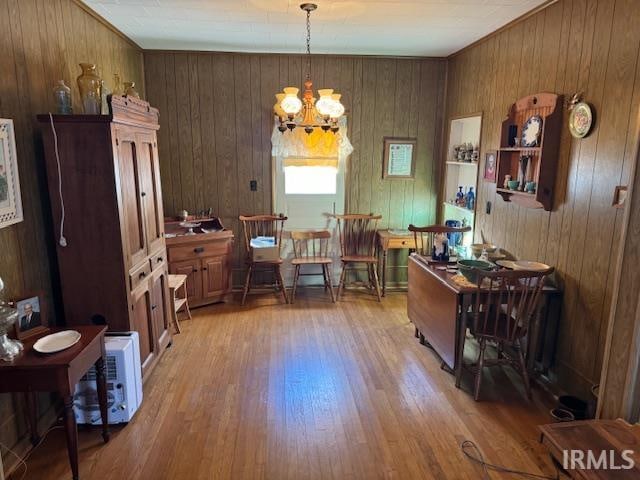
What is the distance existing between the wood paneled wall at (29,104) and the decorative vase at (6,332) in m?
0.25

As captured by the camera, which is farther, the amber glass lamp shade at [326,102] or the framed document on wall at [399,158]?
the framed document on wall at [399,158]

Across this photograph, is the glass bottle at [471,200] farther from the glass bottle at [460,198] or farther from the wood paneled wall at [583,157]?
the wood paneled wall at [583,157]

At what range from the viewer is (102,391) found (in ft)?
7.61

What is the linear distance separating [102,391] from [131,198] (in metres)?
1.13

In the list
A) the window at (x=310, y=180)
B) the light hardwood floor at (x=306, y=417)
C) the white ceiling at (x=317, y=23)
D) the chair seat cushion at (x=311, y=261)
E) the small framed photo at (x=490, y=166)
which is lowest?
the light hardwood floor at (x=306, y=417)

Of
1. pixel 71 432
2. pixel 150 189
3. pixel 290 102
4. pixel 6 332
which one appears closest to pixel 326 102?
pixel 290 102

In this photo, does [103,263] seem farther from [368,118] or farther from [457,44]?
[457,44]

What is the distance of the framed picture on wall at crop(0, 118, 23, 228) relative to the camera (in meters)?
2.09


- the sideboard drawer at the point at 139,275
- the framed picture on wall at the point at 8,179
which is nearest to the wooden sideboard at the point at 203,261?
the sideboard drawer at the point at 139,275

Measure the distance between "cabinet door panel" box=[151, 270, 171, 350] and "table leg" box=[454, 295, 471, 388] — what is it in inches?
83.2

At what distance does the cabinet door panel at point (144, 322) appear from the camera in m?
2.74

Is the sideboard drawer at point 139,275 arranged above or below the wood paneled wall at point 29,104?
below

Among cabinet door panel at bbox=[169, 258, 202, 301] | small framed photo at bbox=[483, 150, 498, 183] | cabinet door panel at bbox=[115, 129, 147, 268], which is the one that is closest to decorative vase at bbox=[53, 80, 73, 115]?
cabinet door panel at bbox=[115, 129, 147, 268]

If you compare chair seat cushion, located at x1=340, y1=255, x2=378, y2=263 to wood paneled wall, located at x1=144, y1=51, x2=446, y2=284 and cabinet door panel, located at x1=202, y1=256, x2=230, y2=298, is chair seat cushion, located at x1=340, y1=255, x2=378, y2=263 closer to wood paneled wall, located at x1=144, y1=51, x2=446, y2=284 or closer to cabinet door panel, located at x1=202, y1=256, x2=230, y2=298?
wood paneled wall, located at x1=144, y1=51, x2=446, y2=284
